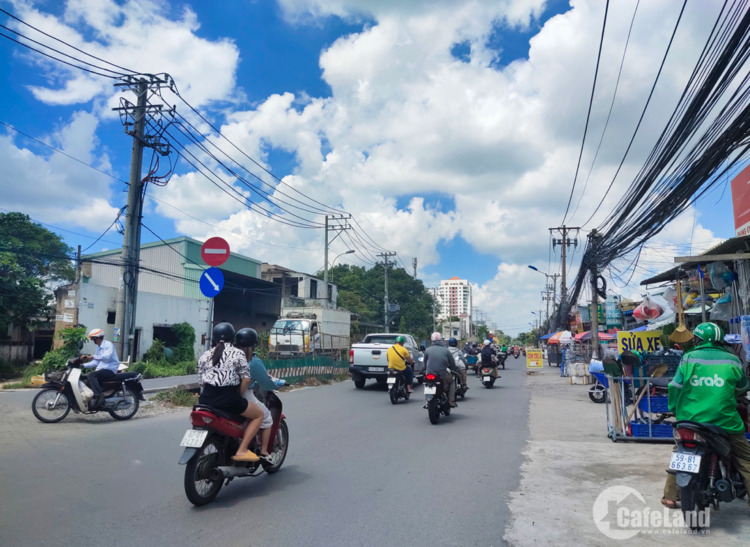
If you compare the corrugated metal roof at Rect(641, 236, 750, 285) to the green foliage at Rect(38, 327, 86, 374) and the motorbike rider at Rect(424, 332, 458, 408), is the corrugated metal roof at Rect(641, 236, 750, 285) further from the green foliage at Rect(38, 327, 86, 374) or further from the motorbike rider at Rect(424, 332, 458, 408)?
the green foliage at Rect(38, 327, 86, 374)

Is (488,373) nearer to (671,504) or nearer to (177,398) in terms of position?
(177,398)

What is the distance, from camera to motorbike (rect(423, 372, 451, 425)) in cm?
1002

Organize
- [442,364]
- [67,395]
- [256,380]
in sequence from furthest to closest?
[442,364] → [67,395] → [256,380]

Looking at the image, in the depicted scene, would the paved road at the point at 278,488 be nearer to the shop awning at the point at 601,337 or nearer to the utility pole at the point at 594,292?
the utility pole at the point at 594,292

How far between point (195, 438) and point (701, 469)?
13.9 ft

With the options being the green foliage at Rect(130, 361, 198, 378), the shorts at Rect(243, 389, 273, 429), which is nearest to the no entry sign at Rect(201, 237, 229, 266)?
the shorts at Rect(243, 389, 273, 429)

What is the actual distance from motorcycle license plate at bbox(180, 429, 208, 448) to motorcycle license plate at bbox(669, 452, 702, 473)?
12.9 ft

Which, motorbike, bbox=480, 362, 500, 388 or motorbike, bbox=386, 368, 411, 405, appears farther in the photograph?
motorbike, bbox=480, 362, 500, 388

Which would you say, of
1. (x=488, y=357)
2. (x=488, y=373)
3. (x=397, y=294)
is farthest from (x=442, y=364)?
(x=397, y=294)

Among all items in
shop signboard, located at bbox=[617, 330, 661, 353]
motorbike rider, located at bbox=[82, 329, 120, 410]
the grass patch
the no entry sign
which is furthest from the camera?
the grass patch

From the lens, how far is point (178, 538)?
4094 mm

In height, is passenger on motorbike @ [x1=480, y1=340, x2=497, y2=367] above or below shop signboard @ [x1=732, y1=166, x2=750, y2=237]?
below

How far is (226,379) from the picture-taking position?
196 inches

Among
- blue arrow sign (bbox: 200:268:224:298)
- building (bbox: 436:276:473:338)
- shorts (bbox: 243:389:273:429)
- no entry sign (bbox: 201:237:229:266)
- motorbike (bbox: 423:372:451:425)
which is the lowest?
motorbike (bbox: 423:372:451:425)
